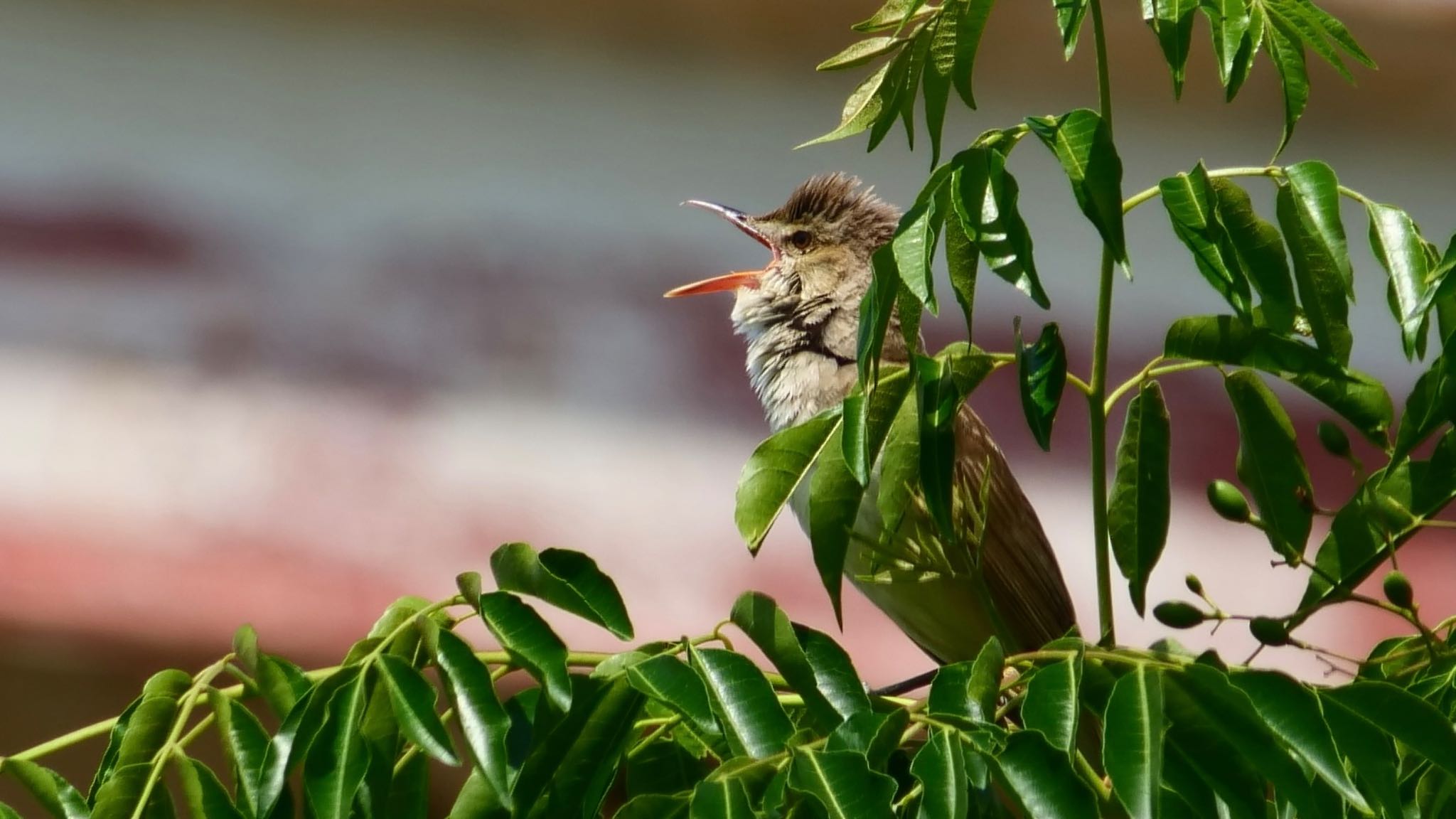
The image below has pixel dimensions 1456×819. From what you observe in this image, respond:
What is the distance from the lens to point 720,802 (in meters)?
1.39

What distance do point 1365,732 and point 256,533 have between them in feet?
11.8

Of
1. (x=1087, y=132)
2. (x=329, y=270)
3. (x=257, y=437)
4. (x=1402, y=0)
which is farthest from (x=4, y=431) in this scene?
(x=1402, y=0)

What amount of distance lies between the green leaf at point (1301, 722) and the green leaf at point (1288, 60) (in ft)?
1.76

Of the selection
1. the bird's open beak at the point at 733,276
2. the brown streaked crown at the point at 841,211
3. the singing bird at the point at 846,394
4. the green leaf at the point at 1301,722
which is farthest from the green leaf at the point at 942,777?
the brown streaked crown at the point at 841,211

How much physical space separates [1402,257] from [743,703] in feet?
2.69

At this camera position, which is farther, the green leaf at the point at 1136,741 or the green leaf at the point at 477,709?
the green leaf at the point at 477,709

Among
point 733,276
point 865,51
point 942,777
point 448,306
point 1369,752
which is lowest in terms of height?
point 1369,752

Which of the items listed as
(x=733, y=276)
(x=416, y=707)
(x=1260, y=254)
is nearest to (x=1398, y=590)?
(x=1260, y=254)

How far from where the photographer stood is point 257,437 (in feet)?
15.4

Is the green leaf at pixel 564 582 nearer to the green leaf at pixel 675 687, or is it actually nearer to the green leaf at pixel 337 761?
the green leaf at pixel 675 687

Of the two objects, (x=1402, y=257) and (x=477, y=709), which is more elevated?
(x=1402, y=257)

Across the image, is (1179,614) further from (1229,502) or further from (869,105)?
(869,105)

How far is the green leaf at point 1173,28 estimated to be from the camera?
5.12 ft

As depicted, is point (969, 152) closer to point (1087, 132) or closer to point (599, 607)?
point (1087, 132)
